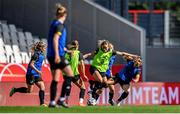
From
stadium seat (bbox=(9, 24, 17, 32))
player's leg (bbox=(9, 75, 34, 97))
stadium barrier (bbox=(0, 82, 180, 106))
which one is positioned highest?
stadium seat (bbox=(9, 24, 17, 32))

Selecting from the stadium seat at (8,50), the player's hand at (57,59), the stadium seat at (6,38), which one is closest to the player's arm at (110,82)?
the player's hand at (57,59)

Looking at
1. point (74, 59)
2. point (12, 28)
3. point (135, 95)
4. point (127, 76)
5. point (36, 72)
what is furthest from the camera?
point (12, 28)

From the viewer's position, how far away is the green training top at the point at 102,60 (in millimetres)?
23719

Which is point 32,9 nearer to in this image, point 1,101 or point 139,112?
point 1,101

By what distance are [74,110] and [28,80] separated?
6017 mm

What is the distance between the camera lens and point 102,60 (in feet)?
77.9

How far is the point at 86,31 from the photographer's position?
35.3 metres

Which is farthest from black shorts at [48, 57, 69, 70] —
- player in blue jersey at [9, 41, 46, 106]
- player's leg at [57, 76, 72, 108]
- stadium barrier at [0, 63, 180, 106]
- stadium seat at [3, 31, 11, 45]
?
stadium seat at [3, 31, 11, 45]

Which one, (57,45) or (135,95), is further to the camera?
(135,95)

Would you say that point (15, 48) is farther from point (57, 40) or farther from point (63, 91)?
point (57, 40)

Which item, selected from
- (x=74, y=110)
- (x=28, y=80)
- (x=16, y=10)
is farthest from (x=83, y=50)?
(x=74, y=110)

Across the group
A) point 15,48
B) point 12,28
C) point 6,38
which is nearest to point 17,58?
point 15,48

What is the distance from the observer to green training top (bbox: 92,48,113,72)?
2372 centimetres

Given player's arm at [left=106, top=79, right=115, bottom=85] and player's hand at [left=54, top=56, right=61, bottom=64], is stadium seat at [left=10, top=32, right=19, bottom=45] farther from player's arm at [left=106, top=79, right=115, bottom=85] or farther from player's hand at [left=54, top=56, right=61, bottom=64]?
player's hand at [left=54, top=56, right=61, bottom=64]
